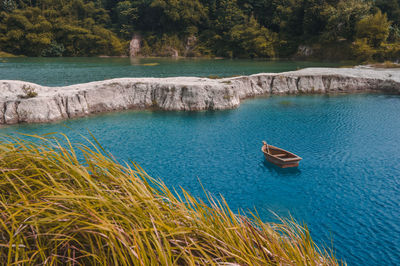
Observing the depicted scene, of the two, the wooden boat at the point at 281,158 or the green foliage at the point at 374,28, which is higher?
the green foliage at the point at 374,28

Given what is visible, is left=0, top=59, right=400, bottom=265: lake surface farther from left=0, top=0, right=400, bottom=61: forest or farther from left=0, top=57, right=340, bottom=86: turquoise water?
left=0, top=0, right=400, bottom=61: forest

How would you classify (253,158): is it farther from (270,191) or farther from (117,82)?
(117,82)

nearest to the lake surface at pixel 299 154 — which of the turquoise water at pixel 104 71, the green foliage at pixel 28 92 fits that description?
the green foliage at pixel 28 92

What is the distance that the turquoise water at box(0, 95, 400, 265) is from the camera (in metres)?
8.79

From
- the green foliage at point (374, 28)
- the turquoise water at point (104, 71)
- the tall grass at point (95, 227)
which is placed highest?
the green foliage at point (374, 28)

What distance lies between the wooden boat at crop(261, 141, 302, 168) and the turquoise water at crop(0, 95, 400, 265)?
40cm

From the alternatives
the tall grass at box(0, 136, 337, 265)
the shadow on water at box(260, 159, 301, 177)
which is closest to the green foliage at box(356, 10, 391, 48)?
the shadow on water at box(260, 159, 301, 177)

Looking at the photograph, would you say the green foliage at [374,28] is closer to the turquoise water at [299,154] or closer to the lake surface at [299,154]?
the turquoise water at [299,154]

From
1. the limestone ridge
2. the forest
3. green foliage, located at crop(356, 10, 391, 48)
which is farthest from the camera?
the forest

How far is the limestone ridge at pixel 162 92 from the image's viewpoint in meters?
20.7

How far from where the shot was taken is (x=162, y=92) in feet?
81.6

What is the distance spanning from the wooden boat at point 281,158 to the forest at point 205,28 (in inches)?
2049

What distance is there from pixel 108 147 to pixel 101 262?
14179mm

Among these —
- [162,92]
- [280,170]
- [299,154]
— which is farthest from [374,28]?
[280,170]
